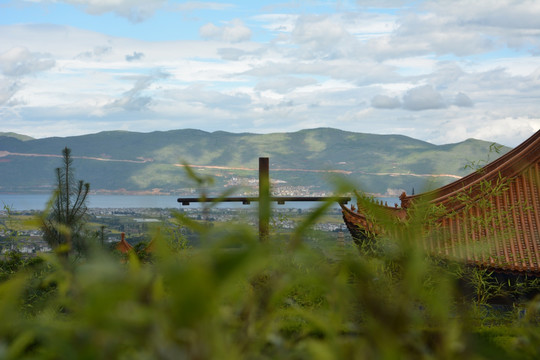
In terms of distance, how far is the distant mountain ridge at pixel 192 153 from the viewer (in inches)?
3578

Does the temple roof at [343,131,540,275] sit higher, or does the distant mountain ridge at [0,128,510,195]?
the distant mountain ridge at [0,128,510,195]

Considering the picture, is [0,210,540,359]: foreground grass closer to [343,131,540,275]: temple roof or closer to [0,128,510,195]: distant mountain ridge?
[343,131,540,275]: temple roof

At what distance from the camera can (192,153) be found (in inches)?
4072

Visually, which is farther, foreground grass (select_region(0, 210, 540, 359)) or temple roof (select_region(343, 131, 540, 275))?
temple roof (select_region(343, 131, 540, 275))

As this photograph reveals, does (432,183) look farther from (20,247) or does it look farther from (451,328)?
(20,247)

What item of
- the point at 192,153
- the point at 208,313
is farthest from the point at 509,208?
the point at 192,153

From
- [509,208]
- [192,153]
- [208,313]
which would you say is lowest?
[509,208]

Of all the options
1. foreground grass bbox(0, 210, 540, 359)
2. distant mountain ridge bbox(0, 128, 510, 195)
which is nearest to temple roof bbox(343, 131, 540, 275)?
foreground grass bbox(0, 210, 540, 359)

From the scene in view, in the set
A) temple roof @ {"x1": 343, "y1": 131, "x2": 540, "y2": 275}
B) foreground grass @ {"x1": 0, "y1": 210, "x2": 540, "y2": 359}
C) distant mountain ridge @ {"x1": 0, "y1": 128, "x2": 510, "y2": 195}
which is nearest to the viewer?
foreground grass @ {"x1": 0, "y1": 210, "x2": 540, "y2": 359}

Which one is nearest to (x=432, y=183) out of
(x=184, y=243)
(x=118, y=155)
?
(x=184, y=243)

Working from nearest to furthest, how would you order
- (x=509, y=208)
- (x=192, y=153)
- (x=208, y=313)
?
(x=208, y=313) → (x=509, y=208) → (x=192, y=153)

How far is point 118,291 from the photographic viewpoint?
0.50m

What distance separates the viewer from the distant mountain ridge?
90.9 metres

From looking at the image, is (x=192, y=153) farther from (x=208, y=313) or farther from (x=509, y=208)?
(x=208, y=313)
